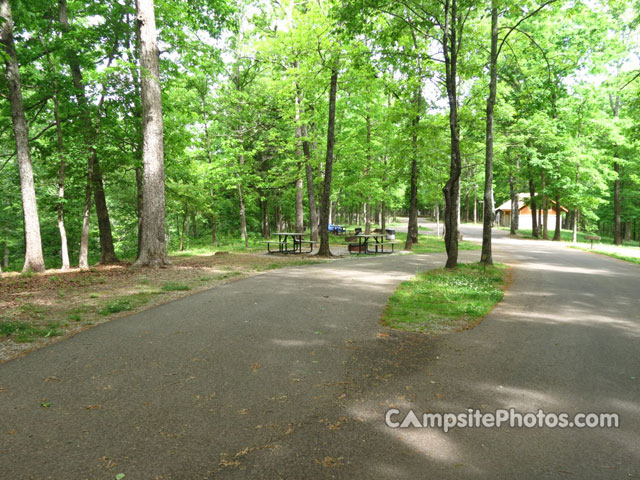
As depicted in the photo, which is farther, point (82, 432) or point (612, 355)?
point (612, 355)

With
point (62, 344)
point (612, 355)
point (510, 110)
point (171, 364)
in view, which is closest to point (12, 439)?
point (171, 364)

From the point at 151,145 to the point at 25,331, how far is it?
765 cm

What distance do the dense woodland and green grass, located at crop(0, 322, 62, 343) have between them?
6.24m

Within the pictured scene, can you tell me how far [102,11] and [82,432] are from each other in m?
15.9

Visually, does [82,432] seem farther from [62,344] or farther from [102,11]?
[102,11]

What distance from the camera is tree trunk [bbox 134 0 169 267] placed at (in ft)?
38.2

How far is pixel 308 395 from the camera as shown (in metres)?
3.71

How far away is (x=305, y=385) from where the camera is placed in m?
3.93

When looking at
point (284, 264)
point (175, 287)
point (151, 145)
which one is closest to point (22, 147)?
point (151, 145)

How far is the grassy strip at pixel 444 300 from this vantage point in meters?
6.45

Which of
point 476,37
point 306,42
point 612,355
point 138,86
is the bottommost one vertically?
point 612,355

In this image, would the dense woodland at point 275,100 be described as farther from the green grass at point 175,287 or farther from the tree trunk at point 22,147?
the green grass at point 175,287

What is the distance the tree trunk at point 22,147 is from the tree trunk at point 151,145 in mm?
3016

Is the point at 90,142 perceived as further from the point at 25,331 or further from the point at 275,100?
the point at 275,100
